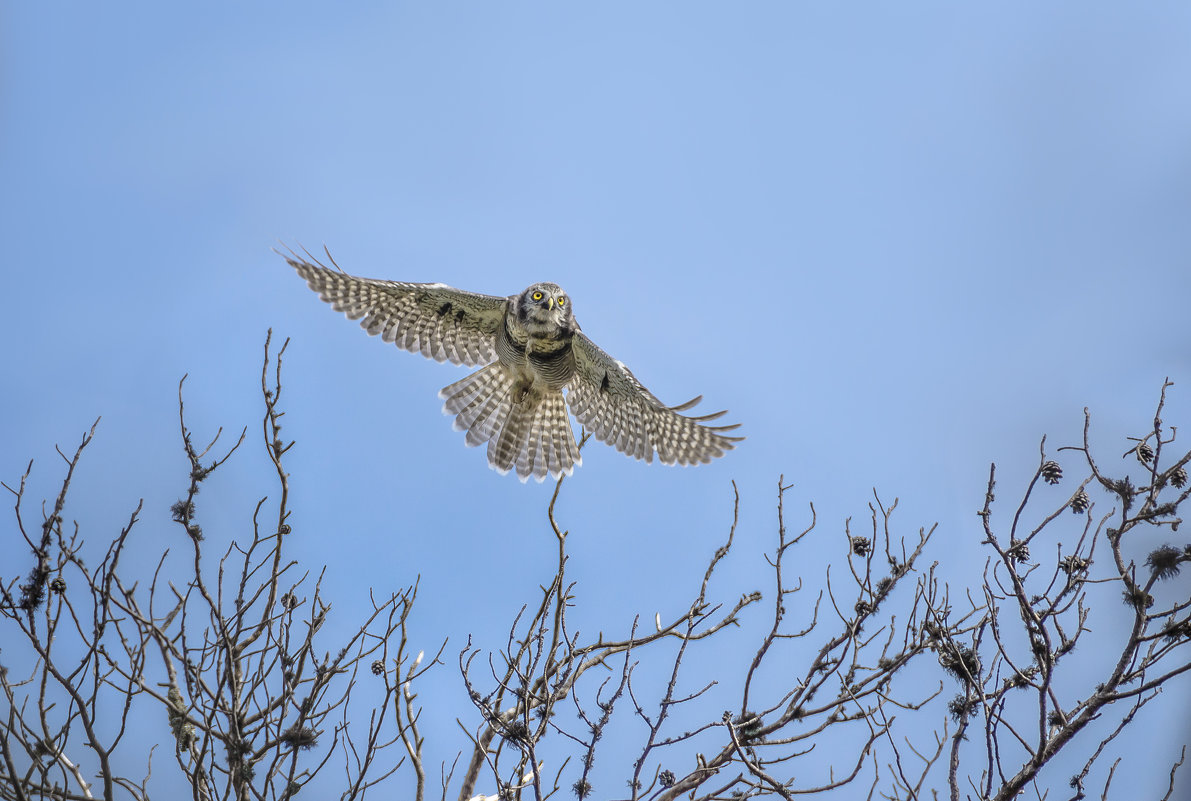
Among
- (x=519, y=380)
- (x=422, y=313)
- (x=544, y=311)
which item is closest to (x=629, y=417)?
(x=519, y=380)

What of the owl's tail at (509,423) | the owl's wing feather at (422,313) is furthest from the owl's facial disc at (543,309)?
the owl's tail at (509,423)

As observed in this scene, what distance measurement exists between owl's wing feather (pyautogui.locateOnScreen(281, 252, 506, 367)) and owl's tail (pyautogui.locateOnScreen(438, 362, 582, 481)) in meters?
0.26

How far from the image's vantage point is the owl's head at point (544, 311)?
28.3 ft

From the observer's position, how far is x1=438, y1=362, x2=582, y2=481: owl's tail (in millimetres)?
9711

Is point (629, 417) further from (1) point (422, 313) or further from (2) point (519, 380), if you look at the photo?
(1) point (422, 313)

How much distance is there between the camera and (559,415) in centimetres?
977

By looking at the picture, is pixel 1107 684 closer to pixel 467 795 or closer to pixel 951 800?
pixel 951 800

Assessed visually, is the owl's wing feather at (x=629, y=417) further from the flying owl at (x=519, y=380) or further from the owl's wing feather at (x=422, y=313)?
the owl's wing feather at (x=422, y=313)

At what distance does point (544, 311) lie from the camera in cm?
862

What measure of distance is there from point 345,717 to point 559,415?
523 cm

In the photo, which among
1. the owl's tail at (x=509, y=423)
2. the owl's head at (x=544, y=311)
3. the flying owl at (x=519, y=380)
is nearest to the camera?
the owl's head at (x=544, y=311)

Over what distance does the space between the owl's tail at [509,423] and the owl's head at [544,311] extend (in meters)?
1.05

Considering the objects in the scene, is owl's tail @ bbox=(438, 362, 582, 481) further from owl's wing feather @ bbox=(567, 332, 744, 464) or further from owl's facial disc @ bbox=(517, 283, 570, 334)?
owl's facial disc @ bbox=(517, 283, 570, 334)

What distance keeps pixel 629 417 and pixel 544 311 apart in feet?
5.21
